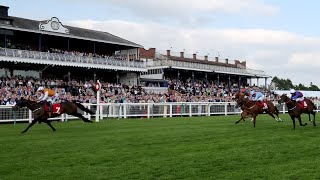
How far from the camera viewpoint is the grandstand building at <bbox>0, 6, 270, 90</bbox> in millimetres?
38375

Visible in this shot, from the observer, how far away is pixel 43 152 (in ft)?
34.5

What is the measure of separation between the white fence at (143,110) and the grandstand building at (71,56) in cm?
1324

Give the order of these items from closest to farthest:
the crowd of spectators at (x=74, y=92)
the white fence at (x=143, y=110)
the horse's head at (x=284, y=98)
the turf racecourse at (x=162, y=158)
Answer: the turf racecourse at (x=162, y=158), the horse's head at (x=284, y=98), the white fence at (x=143, y=110), the crowd of spectators at (x=74, y=92)

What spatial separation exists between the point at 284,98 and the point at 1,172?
12294mm

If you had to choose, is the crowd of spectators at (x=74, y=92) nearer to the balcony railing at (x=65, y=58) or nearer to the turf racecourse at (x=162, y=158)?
the balcony railing at (x=65, y=58)

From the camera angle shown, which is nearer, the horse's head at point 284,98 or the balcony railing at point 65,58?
the horse's head at point 284,98

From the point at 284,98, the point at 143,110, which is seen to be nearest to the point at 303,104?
the point at 284,98

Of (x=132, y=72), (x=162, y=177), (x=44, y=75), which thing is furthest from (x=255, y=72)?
(x=162, y=177)

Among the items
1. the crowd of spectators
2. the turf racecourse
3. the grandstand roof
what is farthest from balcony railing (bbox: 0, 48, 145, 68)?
the turf racecourse

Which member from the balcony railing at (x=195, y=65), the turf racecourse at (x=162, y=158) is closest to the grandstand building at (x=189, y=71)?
the balcony railing at (x=195, y=65)

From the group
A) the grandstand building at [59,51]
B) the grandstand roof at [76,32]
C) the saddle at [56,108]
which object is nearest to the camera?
the saddle at [56,108]

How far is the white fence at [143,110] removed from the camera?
23094 mm

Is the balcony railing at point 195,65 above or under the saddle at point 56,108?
above

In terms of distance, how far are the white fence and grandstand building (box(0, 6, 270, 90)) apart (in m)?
13.2
